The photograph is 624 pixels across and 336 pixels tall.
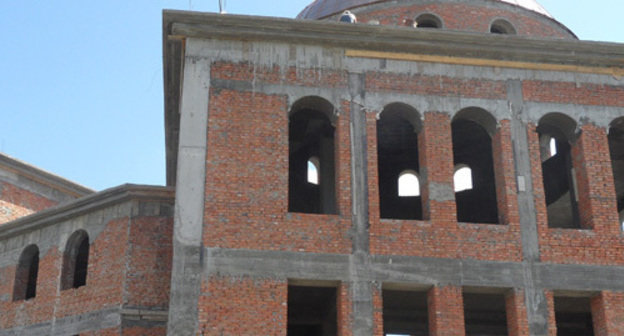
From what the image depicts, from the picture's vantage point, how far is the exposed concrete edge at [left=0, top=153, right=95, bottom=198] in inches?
1027

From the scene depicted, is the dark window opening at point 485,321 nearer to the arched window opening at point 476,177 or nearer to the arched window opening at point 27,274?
the arched window opening at point 476,177

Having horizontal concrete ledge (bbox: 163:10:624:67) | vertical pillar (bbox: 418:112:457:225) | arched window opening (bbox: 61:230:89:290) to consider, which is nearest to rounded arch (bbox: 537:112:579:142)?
horizontal concrete ledge (bbox: 163:10:624:67)

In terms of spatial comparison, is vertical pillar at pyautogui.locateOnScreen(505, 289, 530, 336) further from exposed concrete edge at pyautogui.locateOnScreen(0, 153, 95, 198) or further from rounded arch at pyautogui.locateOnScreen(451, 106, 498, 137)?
exposed concrete edge at pyautogui.locateOnScreen(0, 153, 95, 198)

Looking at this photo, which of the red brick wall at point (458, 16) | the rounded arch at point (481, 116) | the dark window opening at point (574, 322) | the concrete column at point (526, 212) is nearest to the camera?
the concrete column at point (526, 212)

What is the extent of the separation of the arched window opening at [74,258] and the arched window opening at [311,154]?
5446 millimetres

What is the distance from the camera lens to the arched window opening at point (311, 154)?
1861 centimetres

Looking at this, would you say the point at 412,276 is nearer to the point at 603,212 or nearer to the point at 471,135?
the point at 603,212

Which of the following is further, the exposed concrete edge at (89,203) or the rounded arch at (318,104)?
the exposed concrete edge at (89,203)

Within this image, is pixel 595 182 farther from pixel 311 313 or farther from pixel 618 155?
pixel 311 313

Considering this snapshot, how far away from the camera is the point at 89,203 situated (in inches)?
758

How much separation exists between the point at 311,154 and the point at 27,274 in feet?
26.4

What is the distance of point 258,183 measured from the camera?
640 inches

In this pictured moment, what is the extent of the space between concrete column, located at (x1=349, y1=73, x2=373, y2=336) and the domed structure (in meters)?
5.66

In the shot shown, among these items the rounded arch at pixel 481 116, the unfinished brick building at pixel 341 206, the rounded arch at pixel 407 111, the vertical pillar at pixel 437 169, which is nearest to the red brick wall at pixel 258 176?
the unfinished brick building at pixel 341 206
